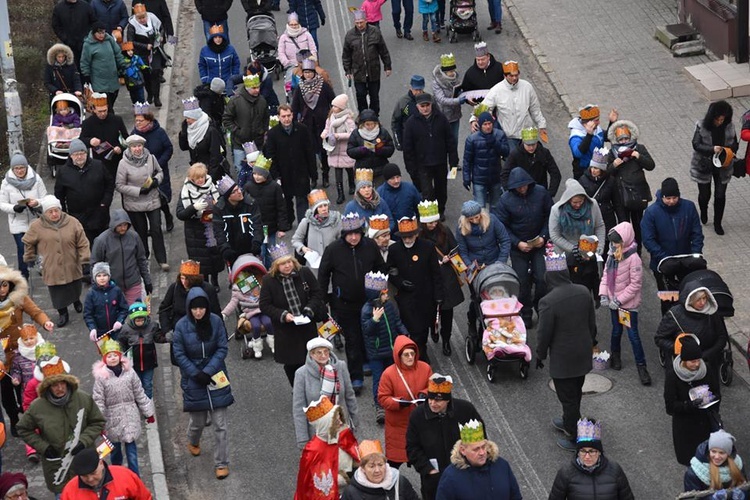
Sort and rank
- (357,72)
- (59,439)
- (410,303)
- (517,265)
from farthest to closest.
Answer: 1. (357,72)
2. (517,265)
3. (410,303)
4. (59,439)

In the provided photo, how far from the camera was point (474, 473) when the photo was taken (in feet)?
45.4

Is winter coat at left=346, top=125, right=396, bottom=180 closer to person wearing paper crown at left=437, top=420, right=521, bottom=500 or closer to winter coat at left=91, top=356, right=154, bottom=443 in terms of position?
winter coat at left=91, top=356, right=154, bottom=443

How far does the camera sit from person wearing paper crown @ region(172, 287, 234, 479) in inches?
666

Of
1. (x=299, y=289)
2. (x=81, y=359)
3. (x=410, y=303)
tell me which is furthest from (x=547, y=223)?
(x=81, y=359)

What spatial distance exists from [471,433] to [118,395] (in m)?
4.33

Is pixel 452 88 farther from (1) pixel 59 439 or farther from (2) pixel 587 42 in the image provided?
(1) pixel 59 439

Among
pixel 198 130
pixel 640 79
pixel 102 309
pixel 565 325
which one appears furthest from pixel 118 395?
pixel 640 79

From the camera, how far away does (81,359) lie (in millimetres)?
19875

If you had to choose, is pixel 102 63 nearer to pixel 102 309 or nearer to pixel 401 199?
pixel 401 199

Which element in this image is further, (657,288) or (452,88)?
(452,88)

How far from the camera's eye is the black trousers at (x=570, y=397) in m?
17.1

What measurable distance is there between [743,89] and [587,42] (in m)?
3.87

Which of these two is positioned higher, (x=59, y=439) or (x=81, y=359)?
(x=59, y=439)

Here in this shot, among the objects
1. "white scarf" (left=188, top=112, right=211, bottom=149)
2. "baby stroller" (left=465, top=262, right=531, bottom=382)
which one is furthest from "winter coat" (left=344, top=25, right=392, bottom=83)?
"baby stroller" (left=465, top=262, right=531, bottom=382)
